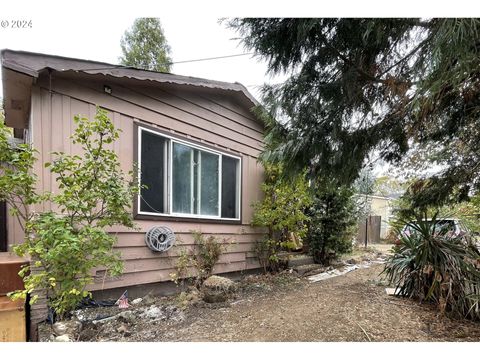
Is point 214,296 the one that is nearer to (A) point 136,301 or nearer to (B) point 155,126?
(A) point 136,301

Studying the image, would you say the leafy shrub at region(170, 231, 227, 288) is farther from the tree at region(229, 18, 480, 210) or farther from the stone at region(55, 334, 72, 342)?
the tree at region(229, 18, 480, 210)

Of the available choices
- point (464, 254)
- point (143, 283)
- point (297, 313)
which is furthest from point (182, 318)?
point (464, 254)

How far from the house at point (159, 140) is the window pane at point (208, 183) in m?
Answer: 0.02

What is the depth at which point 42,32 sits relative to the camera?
2.11 metres

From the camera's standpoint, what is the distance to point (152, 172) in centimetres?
348

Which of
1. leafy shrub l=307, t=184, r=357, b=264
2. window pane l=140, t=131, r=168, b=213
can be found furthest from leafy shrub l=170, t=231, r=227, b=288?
leafy shrub l=307, t=184, r=357, b=264

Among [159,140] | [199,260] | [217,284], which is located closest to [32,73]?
[159,140]

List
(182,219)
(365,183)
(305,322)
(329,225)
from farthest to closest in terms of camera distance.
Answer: (329,225), (182,219), (365,183), (305,322)

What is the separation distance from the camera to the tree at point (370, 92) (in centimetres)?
156

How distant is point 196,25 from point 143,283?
3.06 metres

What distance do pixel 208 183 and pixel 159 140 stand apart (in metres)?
1.06

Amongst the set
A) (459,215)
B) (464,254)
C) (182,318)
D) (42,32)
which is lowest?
(182,318)

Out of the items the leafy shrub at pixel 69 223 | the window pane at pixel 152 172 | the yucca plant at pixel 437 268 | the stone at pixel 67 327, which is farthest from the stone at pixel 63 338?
the yucca plant at pixel 437 268
